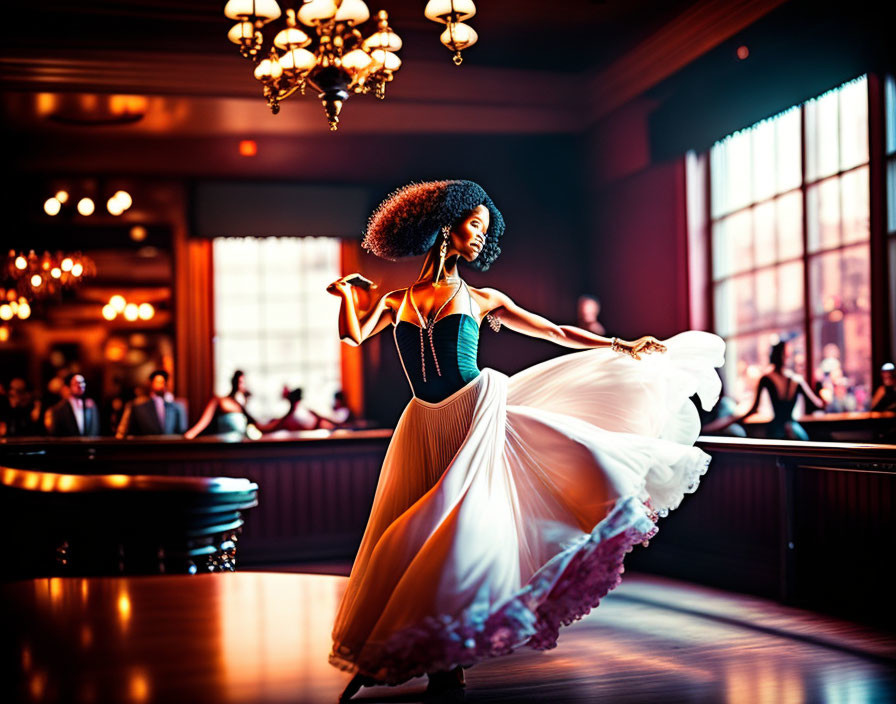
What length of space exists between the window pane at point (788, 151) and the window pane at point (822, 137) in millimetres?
113

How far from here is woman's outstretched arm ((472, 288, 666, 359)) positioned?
142 inches

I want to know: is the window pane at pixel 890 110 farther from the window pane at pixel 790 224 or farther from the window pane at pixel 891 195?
the window pane at pixel 790 224

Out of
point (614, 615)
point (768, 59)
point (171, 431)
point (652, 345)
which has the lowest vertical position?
point (614, 615)

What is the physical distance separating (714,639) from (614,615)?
0.67 meters

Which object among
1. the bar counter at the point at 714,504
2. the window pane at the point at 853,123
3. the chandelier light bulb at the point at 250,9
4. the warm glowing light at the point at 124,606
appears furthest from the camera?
the window pane at the point at 853,123

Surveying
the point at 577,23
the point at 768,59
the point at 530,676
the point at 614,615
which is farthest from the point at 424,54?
the point at 530,676

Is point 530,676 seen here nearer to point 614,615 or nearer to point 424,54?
point 614,615

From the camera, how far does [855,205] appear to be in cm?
707

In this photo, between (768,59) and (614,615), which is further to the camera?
(768,59)

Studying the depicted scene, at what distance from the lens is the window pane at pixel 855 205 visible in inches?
274

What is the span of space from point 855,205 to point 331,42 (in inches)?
165

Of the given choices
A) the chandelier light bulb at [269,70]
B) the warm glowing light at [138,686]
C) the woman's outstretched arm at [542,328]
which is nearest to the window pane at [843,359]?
the woman's outstretched arm at [542,328]

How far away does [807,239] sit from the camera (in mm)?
7586

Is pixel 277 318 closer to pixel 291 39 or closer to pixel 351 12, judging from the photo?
pixel 291 39
